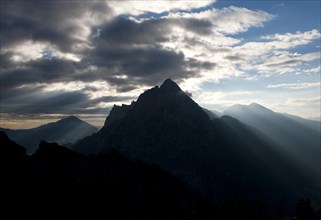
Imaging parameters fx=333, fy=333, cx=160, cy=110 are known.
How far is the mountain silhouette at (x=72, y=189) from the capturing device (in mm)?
123625

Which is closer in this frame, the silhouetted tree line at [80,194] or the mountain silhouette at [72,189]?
the silhouetted tree line at [80,194]

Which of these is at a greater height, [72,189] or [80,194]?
[72,189]

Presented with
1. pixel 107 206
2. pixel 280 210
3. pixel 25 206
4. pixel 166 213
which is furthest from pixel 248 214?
pixel 25 206

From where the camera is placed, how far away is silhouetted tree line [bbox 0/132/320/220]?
390 ft

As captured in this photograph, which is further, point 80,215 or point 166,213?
point 166,213

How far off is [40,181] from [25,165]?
8.85 metres

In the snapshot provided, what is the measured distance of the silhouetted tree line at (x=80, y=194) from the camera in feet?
390

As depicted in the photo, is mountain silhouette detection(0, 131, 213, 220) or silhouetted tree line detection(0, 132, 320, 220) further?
mountain silhouette detection(0, 131, 213, 220)

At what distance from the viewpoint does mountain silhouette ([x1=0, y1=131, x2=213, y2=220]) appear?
406ft

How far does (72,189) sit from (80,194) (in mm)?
4633

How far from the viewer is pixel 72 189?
15050cm

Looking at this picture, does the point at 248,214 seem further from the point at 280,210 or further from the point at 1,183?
the point at 1,183

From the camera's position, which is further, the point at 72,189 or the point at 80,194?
the point at 80,194

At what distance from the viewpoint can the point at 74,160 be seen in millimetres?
176625
